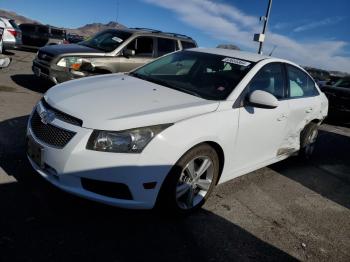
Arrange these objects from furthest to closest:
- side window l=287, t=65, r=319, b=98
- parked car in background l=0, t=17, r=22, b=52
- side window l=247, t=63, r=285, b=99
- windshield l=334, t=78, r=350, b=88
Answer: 1. parked car in background l=0, t=17, r=22, b=52
2. windshield l=334, t=78, r=350, b=88
3. side window l=287, t=65, r=319, b=98
4. side window l=247, t=63, r=285, b=99

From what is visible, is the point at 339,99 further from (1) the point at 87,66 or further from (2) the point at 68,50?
(2) the point at 68,50

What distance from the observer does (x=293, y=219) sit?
4090 millimetres

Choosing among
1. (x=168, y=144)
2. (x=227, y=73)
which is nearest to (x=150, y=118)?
(x=168, y=144)

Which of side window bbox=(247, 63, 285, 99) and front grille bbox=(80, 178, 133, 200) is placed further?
side window bbox=(247, 63, 285, 99)

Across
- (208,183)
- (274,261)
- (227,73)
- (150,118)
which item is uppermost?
(227,73)

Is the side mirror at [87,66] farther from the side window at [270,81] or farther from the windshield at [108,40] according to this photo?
the side window at [270,81]

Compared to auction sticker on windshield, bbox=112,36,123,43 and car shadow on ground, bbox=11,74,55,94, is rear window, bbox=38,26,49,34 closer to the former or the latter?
car shadow on ground, bbox=11,74,55,94

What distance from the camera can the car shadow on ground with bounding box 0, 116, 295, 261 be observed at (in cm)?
283

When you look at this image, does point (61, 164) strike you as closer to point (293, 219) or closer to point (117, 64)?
point (293, 219)

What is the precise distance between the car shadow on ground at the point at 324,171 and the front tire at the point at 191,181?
209 centimetres

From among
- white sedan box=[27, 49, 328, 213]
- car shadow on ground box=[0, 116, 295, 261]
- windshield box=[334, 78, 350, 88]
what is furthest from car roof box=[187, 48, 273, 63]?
windshield box=[334, 78, 350, 88]

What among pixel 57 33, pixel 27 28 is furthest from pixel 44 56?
pixel 57 33

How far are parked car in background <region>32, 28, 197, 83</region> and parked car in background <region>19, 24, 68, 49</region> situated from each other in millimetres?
11114

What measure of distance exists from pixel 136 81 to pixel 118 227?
1761mm
